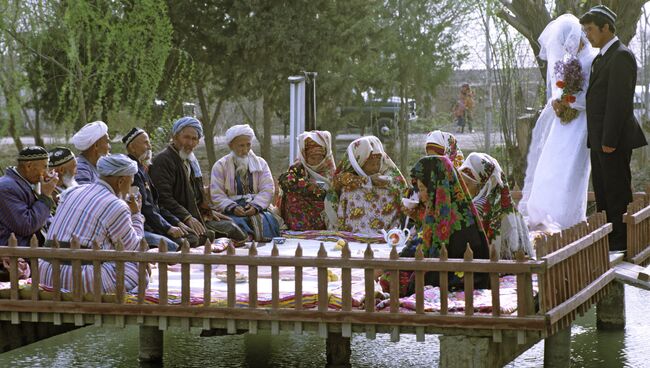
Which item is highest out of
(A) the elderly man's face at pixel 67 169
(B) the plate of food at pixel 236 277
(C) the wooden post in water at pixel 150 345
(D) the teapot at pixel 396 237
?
(A) the elderly man's face at pixel 67 169

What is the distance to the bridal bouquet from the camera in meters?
9.19

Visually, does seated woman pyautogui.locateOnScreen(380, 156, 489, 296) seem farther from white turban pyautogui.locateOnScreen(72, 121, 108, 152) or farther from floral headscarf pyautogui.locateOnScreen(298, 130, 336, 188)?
floral headscarf pyautogui.locateOnScreen(298, 130, 336, 188)

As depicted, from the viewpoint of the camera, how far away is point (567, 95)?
9250mm

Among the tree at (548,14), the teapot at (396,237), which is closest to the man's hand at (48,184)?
the teapot at (396,237)

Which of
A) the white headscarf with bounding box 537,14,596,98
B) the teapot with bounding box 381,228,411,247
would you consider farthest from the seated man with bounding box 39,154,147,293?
the white headscarf with bounding box 537,14,596,98

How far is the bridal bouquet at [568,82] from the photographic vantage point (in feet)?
30.1

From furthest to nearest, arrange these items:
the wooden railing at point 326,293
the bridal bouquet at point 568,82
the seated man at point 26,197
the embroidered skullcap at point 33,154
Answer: the bridal bouquet at point 568,82, the embroidered skullcap at point 33,154, the seated man at point 26,197, the wooden railing at point 326,293

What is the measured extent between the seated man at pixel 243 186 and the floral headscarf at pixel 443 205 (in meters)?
3.28

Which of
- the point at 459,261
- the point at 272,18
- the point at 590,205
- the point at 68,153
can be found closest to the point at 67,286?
the point at 68,153

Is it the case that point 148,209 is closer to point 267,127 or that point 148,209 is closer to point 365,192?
point 365,192

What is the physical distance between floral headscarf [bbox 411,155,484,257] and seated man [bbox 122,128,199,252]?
96.9 inches

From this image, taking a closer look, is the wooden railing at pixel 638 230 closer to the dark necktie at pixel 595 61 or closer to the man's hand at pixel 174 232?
the dark necktie at pixel 595 61

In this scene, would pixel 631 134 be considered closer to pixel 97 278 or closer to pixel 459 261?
pixel 459 261

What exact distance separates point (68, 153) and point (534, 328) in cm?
378
